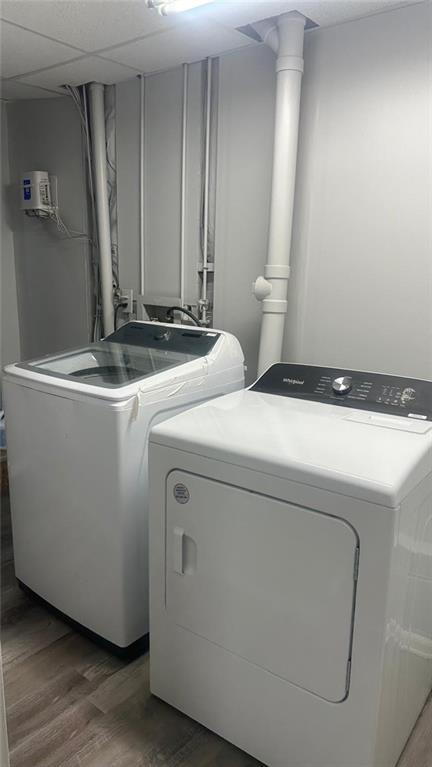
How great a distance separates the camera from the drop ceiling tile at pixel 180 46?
6.46 feet

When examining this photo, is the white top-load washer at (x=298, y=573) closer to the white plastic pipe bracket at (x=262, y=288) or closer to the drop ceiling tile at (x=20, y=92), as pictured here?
the white plastic pipe bracket at (x=262, y=288)

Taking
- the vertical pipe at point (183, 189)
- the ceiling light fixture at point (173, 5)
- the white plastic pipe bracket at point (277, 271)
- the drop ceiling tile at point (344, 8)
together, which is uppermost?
the drop ceiling tile at point (344, 8)

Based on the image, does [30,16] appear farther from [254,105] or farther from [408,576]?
[408,576]

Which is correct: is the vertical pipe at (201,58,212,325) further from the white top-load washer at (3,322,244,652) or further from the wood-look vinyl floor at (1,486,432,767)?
the wood-look vinyl floor at (1,486,432,767)

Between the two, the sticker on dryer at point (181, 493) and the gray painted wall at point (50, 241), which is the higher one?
the gray painted wall at point (50, 241)

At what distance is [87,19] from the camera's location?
1.86 metres

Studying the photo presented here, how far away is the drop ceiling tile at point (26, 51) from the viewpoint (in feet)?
6.56

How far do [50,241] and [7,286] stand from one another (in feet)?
1.43

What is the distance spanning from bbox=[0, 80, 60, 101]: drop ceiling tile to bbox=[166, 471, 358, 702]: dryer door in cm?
233

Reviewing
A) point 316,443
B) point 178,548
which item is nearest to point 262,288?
point 316,443

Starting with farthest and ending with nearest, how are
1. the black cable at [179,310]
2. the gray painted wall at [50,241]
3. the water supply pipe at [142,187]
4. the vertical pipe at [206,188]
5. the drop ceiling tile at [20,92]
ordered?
the gray painted wall at [50,241]
the drop ceiling tile at [20,92]
the water supply pipe at [142,187]
the black cable at [179,310]
the vertical pipe at [206,188]

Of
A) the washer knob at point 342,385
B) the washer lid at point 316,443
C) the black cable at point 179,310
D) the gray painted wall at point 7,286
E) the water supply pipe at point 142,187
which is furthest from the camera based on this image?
the gray painted wall at point 7,286

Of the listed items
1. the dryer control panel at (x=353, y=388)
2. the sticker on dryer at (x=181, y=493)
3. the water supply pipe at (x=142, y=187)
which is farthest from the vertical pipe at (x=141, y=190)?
the sticker on dryer at (x=181, y=493)

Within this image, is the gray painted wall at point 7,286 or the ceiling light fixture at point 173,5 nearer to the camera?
the ceiling light fixture at point 173,5
